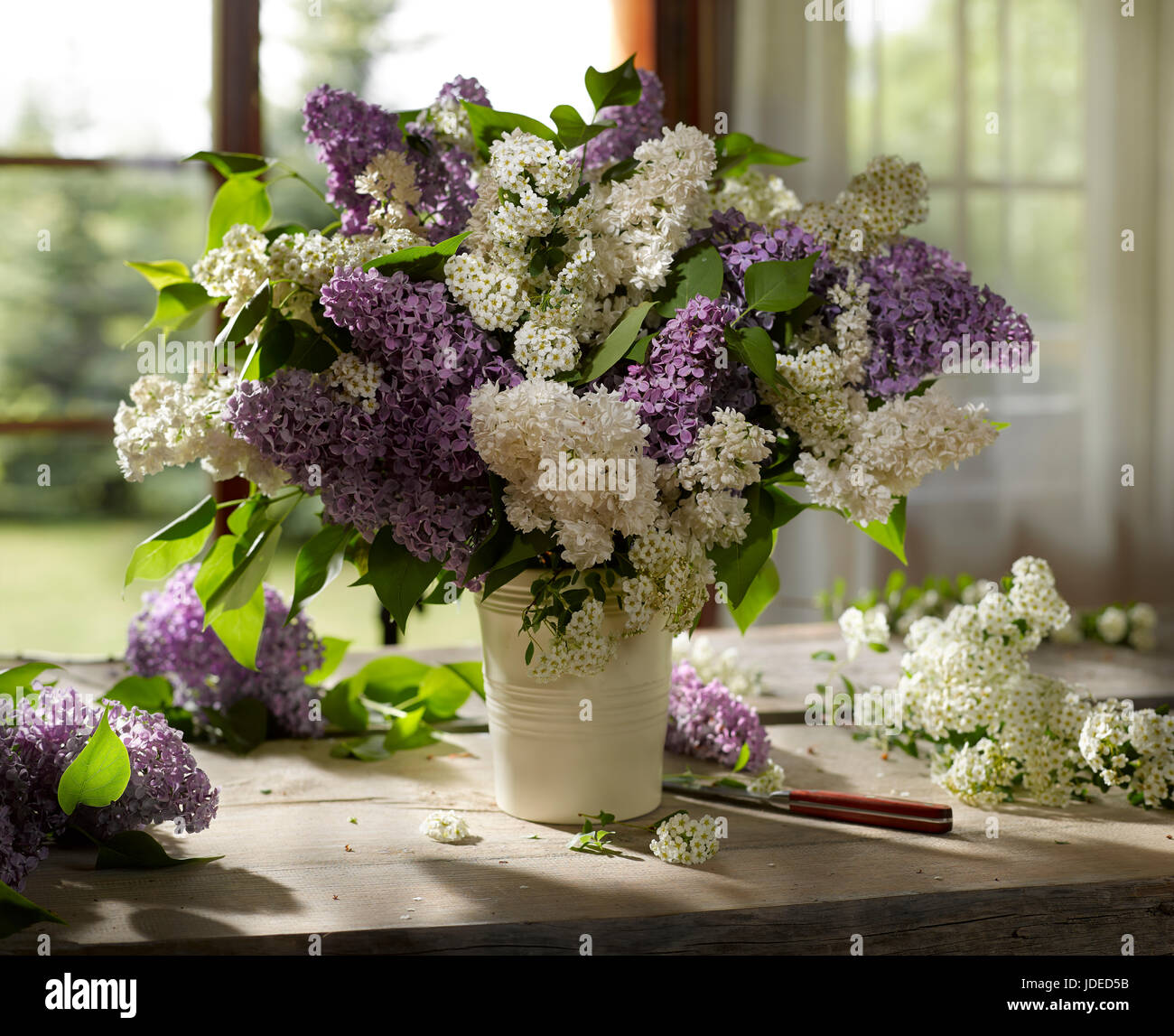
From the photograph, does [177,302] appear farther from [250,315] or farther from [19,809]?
[19,809]

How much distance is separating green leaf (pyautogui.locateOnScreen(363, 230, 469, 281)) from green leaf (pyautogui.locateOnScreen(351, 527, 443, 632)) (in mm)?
192

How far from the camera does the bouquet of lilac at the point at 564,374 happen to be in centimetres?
80

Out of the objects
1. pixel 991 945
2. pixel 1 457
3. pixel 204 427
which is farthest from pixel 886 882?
pixel 1 457

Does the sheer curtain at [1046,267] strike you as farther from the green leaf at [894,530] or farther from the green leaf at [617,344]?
the green leaf at [617,344]

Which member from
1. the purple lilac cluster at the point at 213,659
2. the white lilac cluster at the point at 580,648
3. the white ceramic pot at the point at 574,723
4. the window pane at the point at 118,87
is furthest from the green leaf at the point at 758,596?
the window pane at the point at 118,87

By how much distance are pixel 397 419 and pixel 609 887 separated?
0.36m

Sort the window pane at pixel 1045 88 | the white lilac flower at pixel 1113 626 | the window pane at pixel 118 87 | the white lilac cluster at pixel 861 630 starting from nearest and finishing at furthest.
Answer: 1. the white lilac cluster at pixel 861 630
2. the white lilac flower at pixel 1113 626
3. the window pane at pixel 118 87
4. the window pane at pixel 1045 88

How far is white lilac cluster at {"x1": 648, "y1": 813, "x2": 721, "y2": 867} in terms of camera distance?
0.83 meters

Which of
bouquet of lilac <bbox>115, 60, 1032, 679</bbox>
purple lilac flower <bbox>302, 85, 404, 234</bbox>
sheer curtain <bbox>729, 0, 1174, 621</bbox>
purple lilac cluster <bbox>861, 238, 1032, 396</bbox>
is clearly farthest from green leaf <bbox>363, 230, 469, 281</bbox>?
sheer curtain <bbox>729, 0, 1174, 621</bbox>

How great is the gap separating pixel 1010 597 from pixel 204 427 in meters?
0.69

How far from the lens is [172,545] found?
3.24 feet

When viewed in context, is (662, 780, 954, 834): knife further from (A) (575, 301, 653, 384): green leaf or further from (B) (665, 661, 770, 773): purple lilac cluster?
(A) (575, 301, 653, 384): green leaf

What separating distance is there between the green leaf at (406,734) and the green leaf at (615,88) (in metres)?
0.58

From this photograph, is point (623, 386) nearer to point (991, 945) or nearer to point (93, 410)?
point (991, 945)
